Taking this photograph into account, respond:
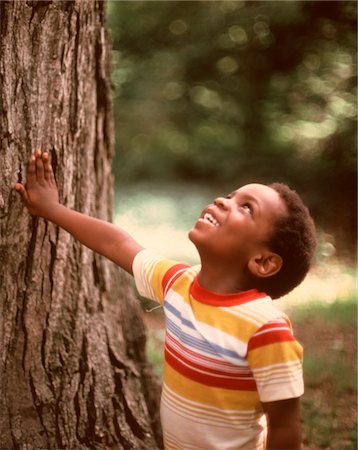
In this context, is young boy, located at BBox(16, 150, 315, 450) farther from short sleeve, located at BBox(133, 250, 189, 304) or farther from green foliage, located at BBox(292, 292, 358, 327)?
green foliage, located at BBox(292, 292, 358, 327)

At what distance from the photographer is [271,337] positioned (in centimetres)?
187

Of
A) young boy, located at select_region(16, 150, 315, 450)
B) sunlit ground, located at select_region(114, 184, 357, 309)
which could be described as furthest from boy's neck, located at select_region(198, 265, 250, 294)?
sunlit ground, located at select_region(114, 184, 357, 309)

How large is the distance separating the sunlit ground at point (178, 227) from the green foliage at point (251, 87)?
908 millimetres

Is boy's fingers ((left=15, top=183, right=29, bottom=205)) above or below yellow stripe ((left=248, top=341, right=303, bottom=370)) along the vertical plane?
above

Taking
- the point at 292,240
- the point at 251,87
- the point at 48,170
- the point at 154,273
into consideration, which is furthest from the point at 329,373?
the point at 251,87

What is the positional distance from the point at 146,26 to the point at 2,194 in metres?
8.63

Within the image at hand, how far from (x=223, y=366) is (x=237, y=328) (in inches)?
5.9

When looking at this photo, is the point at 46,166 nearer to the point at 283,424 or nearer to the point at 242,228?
the point at 242,228

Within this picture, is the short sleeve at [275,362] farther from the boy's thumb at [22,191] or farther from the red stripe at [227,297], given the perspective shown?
the boy's thumb at [22,191]

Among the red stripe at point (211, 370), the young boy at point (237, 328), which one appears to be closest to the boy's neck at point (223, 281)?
the young boy at point (237, 328)

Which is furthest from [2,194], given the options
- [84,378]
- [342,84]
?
[342,84]

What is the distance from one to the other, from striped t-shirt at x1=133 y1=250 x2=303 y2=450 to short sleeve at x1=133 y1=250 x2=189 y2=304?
8cm

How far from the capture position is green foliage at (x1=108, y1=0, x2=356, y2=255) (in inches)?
356

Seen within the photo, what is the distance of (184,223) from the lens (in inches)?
431
